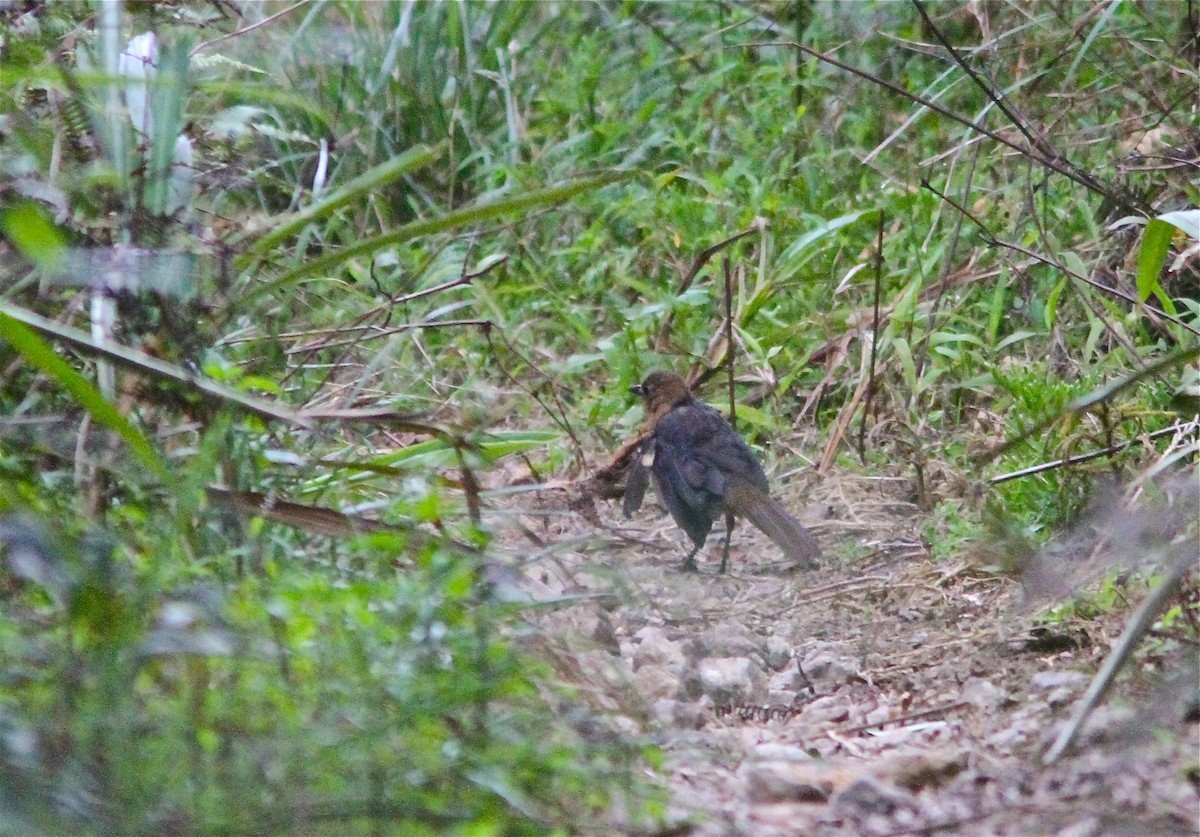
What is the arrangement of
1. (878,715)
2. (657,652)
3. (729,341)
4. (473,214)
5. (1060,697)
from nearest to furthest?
(473,214)
(1060,697)
(878,715)
(657,652)
(729,341)

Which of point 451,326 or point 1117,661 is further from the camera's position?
point 451,326

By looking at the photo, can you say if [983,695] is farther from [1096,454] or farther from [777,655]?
[1096,454]

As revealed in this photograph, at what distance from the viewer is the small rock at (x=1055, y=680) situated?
3.16m

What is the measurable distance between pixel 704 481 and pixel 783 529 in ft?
1.10

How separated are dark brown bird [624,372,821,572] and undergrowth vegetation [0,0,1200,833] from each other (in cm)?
30

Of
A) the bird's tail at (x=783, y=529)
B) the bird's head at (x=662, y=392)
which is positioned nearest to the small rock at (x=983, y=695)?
the bird's tail at (x=783, y=529)

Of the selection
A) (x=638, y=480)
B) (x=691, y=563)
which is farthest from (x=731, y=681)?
(x=638, y=480)

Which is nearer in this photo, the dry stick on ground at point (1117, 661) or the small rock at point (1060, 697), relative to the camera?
the dry stick on ground at point (1117, 661)

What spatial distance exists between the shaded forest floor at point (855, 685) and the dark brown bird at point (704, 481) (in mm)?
121

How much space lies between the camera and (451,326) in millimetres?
4848

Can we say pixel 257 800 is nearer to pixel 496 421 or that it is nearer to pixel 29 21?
pixel 29 21

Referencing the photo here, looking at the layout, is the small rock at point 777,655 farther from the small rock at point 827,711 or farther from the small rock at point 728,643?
the small rock at point 827,711

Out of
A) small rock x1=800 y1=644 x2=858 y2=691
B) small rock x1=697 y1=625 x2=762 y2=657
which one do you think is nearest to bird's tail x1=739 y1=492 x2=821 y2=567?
small rock x1=697 y1=625 x2=762 y2=657

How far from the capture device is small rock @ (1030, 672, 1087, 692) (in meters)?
3.16
